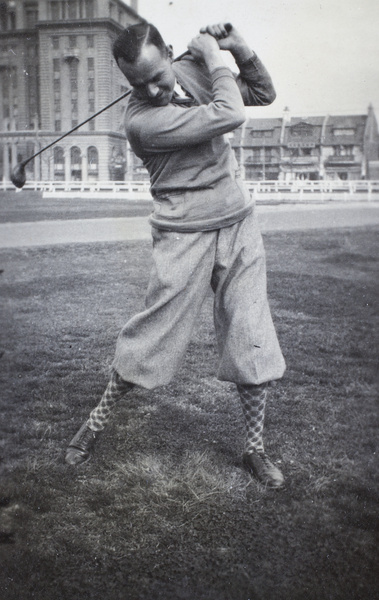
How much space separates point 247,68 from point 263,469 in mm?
1435

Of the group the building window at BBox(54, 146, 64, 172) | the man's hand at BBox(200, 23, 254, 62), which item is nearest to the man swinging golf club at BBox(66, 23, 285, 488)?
the man's hand at BBox(200, 23, 254, 62)

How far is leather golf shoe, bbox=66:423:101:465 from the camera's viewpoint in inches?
88.0

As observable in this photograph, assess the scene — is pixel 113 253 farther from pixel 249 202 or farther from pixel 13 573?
pixel 13 573

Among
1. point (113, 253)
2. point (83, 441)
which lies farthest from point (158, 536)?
point (113, 253)

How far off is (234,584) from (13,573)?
624 millimetres

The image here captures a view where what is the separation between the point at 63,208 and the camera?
32.1 ft

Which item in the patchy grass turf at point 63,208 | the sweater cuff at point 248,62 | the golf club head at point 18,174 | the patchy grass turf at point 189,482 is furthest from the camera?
the patchy grass turf at point 63,208

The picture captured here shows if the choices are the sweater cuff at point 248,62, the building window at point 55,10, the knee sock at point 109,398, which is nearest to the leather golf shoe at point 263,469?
the knee sock at point 109,398

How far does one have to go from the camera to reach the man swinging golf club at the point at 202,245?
1.92m

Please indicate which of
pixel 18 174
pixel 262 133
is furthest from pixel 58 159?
pixel 262 133

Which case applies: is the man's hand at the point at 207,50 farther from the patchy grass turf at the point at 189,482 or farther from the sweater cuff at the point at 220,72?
the patchy grass turf at the point at 189,482

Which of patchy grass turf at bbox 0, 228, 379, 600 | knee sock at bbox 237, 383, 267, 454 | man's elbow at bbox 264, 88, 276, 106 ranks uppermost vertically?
man's elbow at bbox 264, 88, 276, 106

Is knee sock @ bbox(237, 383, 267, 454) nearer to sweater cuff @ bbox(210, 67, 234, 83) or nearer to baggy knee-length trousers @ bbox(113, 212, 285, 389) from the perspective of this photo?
baggy knee-length trousers @ bbox(113, 212, 285, 389)

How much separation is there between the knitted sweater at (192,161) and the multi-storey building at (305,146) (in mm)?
1568
